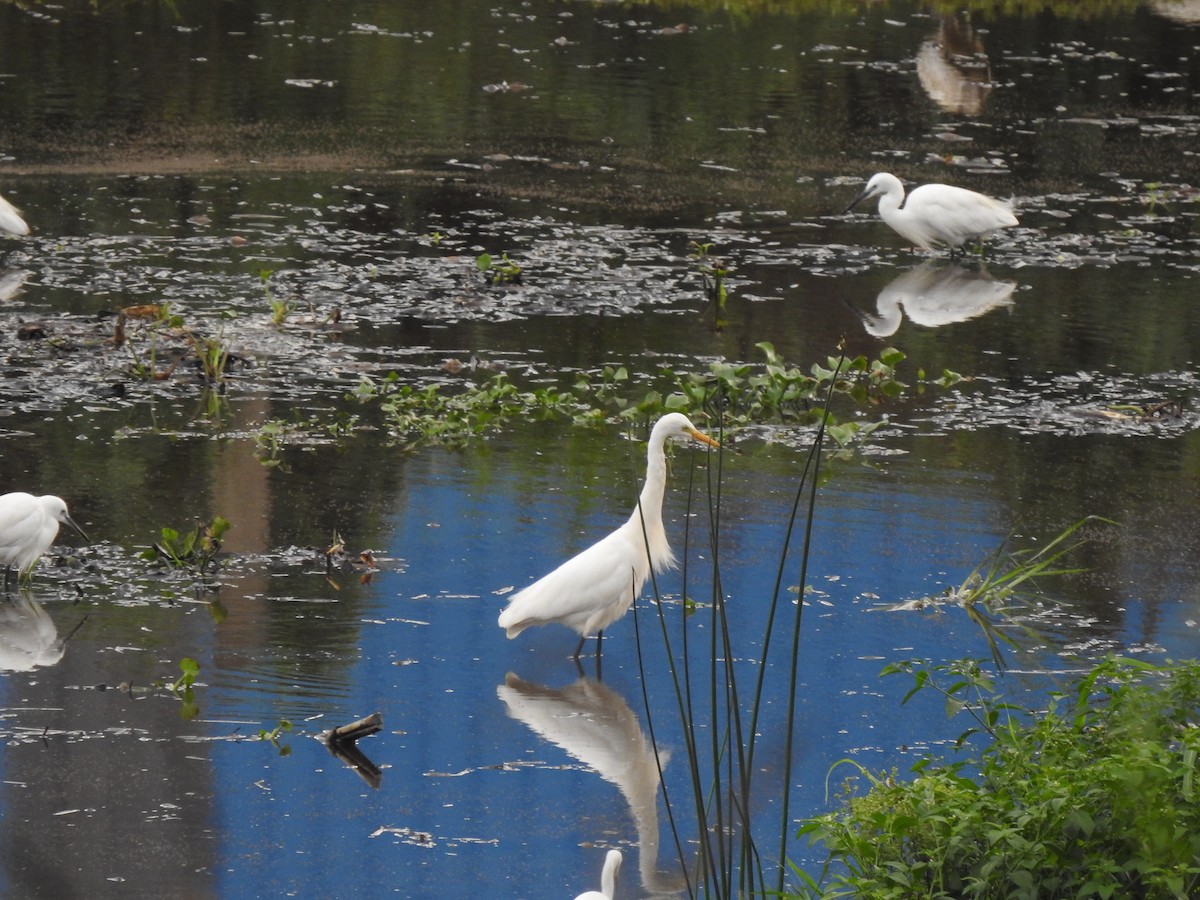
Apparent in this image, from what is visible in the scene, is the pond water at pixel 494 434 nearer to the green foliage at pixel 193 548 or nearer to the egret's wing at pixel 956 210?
the green foliage at pixel 193 548

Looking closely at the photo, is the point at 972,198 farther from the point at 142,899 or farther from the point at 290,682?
the point at 142,899

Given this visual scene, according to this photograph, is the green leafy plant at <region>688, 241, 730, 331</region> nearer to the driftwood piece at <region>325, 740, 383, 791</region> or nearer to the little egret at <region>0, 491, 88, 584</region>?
the little egret at <region>0, 491, 88, 584</region>

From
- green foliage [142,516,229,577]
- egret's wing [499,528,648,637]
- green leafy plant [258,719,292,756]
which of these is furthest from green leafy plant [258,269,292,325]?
green leafy plant [258,719,292,756]

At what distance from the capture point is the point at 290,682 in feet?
20.6

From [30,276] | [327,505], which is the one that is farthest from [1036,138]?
[327,505]

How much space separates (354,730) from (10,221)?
738 centimetres

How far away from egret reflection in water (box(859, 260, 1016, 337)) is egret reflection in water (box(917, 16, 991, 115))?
651 centimetres

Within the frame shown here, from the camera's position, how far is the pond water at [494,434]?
561 centimetres

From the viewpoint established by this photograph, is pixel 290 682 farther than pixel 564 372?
No

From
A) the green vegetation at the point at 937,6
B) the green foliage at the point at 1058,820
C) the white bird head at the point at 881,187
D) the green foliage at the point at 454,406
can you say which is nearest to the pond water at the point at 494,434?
the green foliage at the point at 454,406

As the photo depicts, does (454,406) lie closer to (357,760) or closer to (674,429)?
(674,429)

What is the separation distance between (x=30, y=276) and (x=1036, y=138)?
406 inches

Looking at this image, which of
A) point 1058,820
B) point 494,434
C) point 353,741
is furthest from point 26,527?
point 1058,820

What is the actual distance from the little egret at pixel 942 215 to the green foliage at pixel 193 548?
7.29 metres
